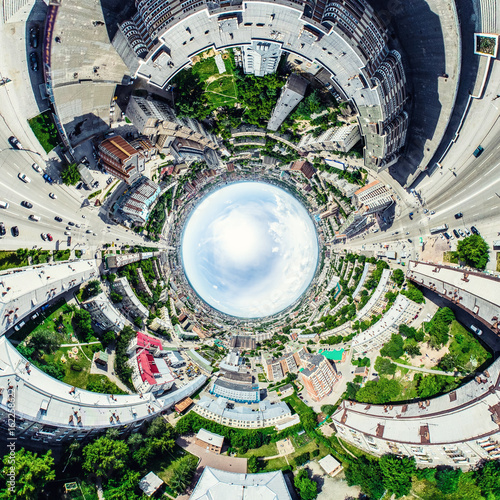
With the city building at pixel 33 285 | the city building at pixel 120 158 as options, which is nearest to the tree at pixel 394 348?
the city building at pixel 120 158

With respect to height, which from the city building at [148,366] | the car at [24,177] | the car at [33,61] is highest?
the car at [33,61]

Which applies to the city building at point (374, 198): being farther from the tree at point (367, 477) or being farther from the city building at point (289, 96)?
the tree at point (367, 477)

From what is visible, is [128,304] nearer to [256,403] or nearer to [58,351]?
[58,351]

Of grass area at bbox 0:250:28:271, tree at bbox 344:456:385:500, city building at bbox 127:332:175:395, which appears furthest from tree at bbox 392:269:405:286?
grass area at bbox 0:250:28:271

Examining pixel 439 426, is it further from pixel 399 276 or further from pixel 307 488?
pixel 399 276

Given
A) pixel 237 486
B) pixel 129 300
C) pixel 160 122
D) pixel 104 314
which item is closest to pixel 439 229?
pixel 160 122

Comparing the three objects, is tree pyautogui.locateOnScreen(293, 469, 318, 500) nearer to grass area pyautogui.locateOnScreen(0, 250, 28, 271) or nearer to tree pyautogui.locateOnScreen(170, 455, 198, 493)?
tree pyautogui.locateOnScreen(170, 455, 198, 493)
